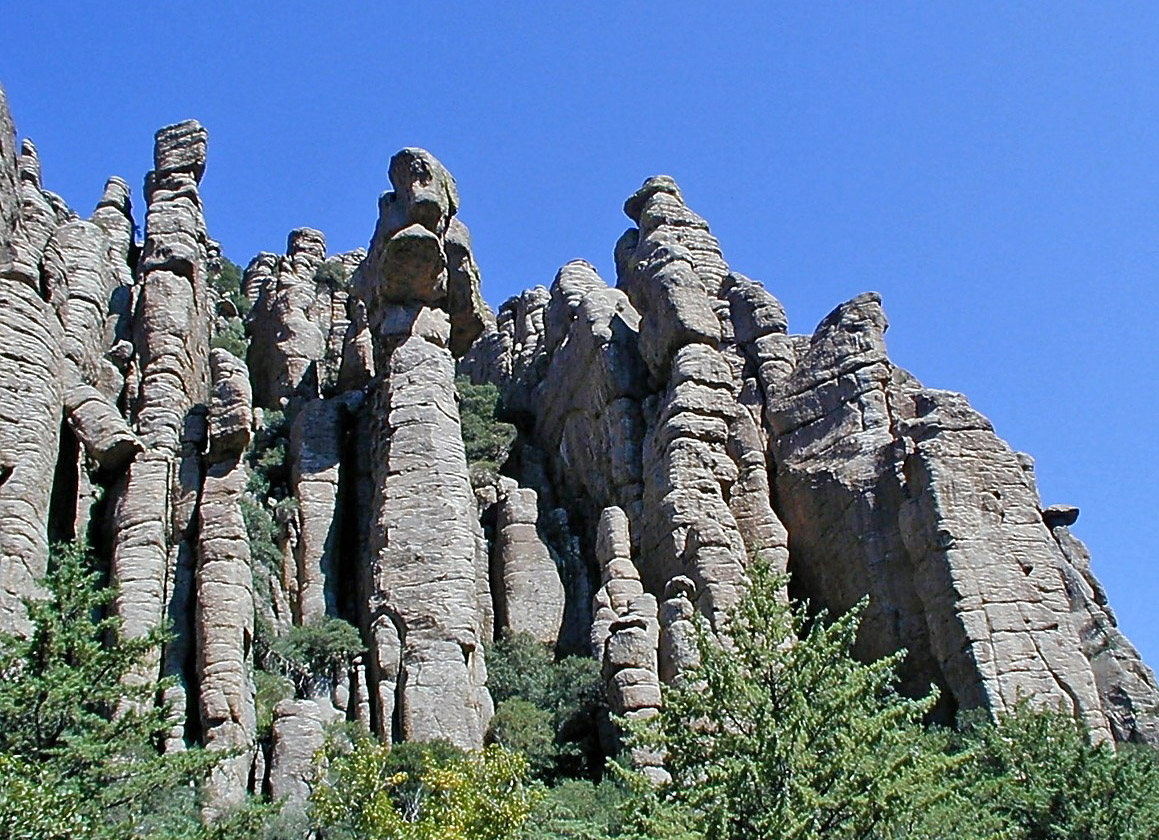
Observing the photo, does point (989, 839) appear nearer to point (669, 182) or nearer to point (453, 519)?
point (453, 519)

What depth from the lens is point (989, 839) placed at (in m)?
13.4

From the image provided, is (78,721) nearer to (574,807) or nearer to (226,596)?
(574,807)

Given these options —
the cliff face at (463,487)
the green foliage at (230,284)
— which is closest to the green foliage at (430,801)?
the cliff face at (463,487)

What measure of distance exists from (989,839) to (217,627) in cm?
1637

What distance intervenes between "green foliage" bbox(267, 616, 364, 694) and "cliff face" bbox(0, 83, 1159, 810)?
135 mm

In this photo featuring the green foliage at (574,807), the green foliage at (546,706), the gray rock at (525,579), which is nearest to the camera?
the green foliage at (574,807)

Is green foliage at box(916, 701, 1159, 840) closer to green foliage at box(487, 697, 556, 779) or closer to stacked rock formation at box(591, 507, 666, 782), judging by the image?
stacked rock formation at box(591, 507, 666, 782)

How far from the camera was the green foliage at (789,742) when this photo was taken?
12.8 metres

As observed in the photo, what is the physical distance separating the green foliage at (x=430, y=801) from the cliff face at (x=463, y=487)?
2.39 metres

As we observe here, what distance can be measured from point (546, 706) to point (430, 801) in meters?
9.84

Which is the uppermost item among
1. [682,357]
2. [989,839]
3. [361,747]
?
[682,357]

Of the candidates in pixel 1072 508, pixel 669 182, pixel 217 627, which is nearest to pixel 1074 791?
pixel 1072 508

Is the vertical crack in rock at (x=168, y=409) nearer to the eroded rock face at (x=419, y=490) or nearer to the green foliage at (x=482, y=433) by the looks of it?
the eroded rock face at (x=419, y=490)

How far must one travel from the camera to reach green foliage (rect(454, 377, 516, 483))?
1430 inches
